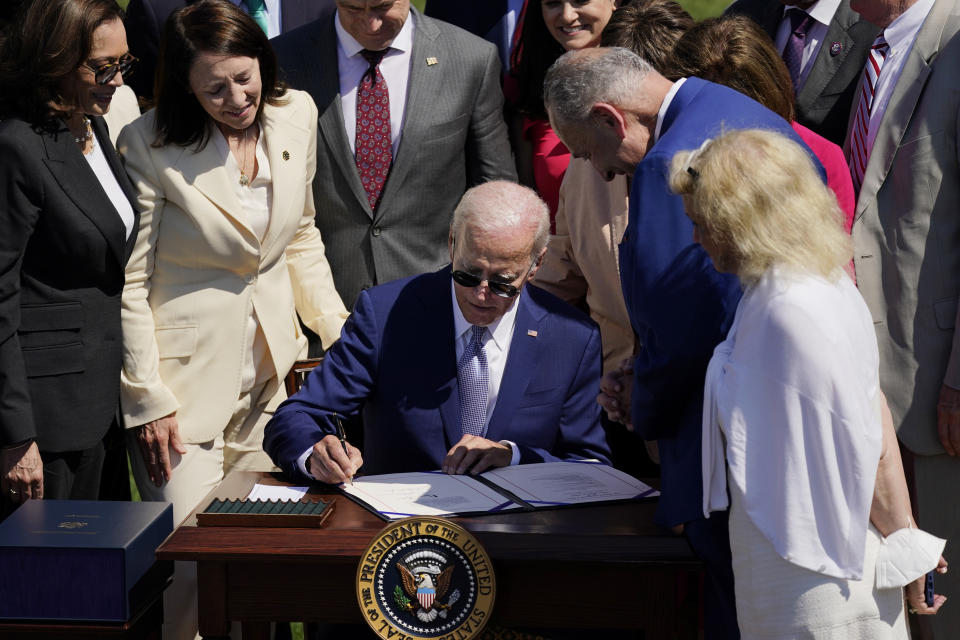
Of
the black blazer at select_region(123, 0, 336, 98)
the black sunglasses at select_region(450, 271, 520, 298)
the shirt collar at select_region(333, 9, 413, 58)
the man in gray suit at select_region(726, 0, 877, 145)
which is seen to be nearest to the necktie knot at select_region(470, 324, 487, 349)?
the black sunglasses at select_region(450, 271, 520, 298)

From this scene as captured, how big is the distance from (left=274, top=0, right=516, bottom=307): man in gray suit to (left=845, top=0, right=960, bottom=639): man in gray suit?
4.17 feet

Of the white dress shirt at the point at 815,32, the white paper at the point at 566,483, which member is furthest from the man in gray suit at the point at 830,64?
the white paper at the point at 566,483

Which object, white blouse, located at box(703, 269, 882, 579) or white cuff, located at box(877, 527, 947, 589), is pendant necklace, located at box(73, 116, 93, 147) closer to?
white blouse, located at box(703, 269, 882, 579)

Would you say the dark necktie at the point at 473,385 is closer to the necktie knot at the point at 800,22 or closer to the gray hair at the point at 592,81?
the gray hair at the point at 592,81

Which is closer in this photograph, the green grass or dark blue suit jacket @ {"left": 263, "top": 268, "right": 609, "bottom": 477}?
dark blue suit jacket @ {"left": 263, "top": 268, "right": 609, "bottom": 477}

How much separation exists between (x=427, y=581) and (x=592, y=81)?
123 centimetres

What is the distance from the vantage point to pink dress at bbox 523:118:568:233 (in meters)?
4.14

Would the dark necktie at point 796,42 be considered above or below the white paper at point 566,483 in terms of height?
above

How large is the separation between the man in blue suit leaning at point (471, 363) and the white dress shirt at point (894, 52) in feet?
3.58

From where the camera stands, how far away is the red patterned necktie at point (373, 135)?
4059 mm

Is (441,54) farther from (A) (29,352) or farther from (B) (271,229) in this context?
(A) (29,352)

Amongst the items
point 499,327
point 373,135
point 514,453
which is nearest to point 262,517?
point 514,453

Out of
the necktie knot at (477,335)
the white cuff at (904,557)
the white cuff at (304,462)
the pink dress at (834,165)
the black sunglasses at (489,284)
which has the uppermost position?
the pink dress at (834,165)

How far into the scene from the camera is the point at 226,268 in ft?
12.2
